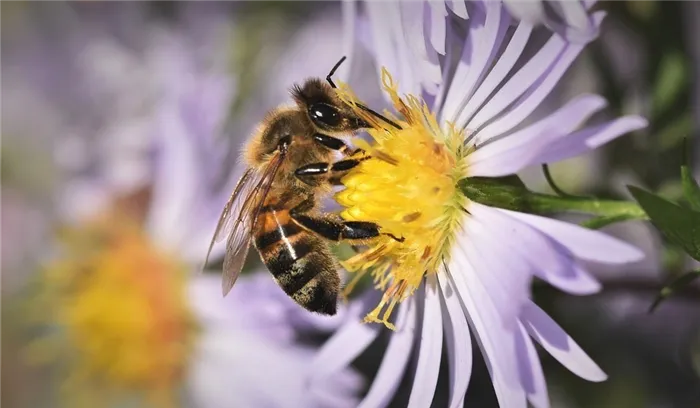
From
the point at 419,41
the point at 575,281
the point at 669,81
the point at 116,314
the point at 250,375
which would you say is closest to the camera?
the point at 575,281

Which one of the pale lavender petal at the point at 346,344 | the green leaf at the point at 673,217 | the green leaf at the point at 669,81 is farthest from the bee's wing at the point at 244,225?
the green leaf at the point at 669,81

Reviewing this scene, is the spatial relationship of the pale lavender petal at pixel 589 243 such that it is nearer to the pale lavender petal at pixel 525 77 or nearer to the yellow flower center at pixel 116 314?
the pale lavender petal at pixel 525 77

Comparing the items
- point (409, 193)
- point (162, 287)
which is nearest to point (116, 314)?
point (162, 287)

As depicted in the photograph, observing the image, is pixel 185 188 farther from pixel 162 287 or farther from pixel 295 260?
pixel 295 260

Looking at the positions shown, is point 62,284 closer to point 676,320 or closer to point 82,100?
point 82,100

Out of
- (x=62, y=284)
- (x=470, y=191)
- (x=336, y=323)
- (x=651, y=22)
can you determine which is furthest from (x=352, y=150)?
→ (x=62, y=284)
